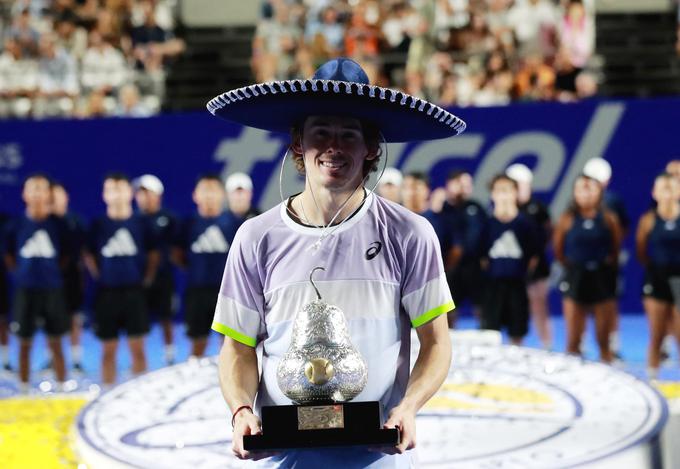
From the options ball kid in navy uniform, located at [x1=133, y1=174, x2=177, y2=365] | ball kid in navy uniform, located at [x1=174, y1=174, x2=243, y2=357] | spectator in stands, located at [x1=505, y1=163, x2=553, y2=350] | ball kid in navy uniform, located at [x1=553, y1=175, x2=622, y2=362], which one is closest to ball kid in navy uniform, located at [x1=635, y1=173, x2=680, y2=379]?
ball kid in navy uniform, located at [x1=553, y1=175, x2=622, y2=362]

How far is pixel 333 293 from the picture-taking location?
7.63 ft

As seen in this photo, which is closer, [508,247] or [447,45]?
[508,247]

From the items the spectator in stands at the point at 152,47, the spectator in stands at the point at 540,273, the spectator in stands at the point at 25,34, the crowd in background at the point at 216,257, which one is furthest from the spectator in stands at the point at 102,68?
the spectator in stands at the point at 540,273

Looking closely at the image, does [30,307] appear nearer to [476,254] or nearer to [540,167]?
[476,254]

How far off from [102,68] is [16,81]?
103cm

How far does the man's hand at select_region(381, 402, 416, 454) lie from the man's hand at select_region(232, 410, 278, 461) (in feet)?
0.89

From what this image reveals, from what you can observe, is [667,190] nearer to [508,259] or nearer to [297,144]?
[508,259]

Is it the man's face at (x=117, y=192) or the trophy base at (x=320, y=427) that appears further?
the man's face at (x=117, y=192)

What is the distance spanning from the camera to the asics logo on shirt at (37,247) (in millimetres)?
8102

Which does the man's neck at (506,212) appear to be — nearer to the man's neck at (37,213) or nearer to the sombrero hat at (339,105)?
the man's neck at (37,213)

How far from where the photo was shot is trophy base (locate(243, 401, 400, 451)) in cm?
216

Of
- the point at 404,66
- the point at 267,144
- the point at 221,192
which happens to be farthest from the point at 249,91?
the point at 404,66

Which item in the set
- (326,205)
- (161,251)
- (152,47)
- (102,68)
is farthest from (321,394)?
(152,47)

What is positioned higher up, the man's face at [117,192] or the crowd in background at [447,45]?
the crowd in background at [447,45]
